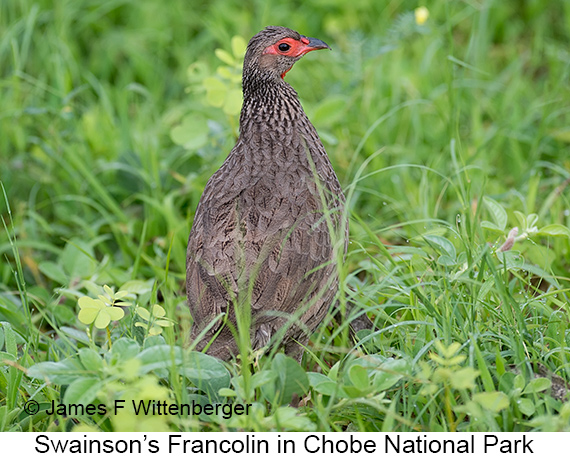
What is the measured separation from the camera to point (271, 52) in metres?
3.13

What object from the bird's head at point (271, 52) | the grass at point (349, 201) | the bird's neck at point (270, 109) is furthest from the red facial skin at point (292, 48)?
the grass at point (349, 201)

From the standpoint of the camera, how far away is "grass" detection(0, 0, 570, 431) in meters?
2.44

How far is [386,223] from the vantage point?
4141mm

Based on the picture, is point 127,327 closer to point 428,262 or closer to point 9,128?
point 428,262

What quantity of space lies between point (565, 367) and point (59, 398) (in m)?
1.81

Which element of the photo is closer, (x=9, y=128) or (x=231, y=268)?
(x=231, y=268)

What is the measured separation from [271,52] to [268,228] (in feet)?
2.65

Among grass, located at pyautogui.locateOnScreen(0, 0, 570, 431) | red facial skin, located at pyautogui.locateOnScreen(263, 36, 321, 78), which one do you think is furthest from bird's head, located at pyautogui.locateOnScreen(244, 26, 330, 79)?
grass, located at pyautogui.locateOnScreen(0, 0, 570, 431)

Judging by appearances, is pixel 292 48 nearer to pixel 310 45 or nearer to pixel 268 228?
pixel 310 45

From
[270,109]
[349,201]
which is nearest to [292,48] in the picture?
[270,109]

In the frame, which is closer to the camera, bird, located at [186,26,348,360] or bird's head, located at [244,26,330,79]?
bird, located at [186,26,348,360]

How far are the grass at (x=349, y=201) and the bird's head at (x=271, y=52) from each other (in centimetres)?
58

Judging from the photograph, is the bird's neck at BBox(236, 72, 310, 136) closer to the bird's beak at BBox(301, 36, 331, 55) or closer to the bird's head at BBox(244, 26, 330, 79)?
the bird's head at BBox(244, 26, 330, 79)
